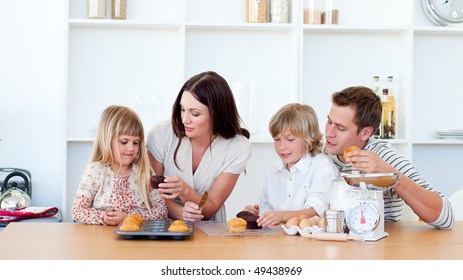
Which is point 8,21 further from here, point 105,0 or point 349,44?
point 349,44

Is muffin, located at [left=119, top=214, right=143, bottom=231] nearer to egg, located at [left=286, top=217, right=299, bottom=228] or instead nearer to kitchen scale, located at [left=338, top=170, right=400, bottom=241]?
egg, located at [left=286, top=217, right=299, bottom=228]

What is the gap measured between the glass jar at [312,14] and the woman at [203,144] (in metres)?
1.30

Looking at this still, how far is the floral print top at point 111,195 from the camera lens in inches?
102

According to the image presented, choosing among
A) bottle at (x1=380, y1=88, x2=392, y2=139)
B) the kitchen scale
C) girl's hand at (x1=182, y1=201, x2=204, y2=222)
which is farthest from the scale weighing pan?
bottle at (x1=380, y1=88, x2=392, y2=139)

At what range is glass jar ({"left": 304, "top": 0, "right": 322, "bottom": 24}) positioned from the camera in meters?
4.02

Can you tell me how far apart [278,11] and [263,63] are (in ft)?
1.04

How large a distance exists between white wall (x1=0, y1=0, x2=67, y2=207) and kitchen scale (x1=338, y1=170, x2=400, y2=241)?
86.3 inches

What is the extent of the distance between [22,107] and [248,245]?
2.33 m

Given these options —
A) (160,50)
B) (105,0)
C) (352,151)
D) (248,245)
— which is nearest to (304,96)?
(160,50)

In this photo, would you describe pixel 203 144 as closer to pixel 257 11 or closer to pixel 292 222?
pixel 292 222

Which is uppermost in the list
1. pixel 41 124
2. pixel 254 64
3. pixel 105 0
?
pixel 105 0
